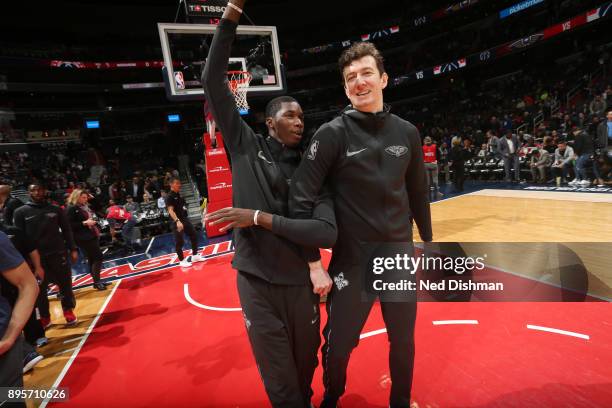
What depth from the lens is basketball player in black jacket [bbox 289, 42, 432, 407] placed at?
1808mm

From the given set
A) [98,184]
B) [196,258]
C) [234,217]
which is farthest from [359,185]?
[98,184]

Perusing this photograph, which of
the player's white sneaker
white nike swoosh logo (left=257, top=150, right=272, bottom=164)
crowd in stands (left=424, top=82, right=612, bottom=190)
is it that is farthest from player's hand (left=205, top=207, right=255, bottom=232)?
crowd in stands (left=424, top=82, right=612, bottom=190)

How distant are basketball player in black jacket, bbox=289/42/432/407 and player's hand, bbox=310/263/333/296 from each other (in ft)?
0.32

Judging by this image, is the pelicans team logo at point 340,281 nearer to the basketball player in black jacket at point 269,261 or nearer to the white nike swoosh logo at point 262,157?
the basketball player in black jacket at point 269,261

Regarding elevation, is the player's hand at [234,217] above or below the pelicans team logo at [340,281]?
above

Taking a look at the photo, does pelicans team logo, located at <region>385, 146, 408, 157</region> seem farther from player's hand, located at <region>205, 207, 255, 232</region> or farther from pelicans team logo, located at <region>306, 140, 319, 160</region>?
player's hand, located at <region>205, 207, 255, 232</region>

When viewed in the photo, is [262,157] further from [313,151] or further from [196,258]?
[196,258]

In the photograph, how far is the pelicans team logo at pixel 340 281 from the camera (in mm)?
1860

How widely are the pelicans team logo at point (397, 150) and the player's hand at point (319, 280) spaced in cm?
76

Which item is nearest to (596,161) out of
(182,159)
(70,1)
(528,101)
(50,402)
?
(528,101)

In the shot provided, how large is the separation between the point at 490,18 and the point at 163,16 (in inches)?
894

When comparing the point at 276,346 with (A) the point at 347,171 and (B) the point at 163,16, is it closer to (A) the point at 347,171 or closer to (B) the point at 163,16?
(A) the point at 347,171

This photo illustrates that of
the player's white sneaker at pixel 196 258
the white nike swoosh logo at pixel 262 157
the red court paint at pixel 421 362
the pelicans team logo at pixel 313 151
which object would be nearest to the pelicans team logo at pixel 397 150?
the pelicans team logo at pixel 313 151

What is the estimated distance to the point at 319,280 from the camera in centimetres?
179
